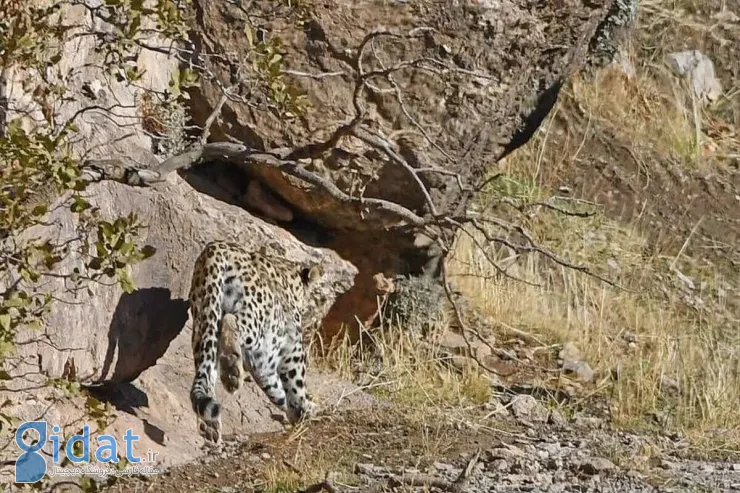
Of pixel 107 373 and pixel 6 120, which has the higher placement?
pixel 6 120

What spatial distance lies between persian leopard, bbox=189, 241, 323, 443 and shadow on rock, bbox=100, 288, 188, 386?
0.18 m

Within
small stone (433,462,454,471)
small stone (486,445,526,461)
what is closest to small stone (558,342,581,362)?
small stone (486,445,526,461)

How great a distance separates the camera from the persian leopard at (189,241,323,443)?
6.62m

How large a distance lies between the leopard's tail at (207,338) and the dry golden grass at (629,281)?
199 cm

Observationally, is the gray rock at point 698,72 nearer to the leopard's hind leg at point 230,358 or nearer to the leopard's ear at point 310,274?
the leopard's ear at point 310,274

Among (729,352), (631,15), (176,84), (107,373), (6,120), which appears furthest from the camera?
(631,15)

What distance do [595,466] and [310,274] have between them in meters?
1.96

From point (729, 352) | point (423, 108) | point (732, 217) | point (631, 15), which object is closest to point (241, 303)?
point (423, 108)

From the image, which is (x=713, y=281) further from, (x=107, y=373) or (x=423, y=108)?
(x=107, y=373)

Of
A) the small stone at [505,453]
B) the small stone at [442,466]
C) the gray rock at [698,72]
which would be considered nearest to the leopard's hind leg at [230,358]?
the small stone at [442,466]

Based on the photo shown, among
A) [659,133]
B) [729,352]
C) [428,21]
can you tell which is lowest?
[729,352]

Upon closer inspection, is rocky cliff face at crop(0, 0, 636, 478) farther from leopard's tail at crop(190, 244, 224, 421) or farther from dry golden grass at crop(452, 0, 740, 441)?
dry golden grass at crop(452, 0, 740, 441)

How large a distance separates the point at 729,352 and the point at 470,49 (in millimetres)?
2892

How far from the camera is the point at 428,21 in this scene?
294 inches
